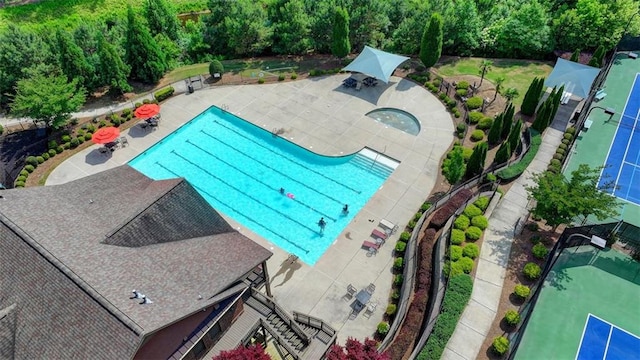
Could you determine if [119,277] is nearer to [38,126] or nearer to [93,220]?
[93,220]

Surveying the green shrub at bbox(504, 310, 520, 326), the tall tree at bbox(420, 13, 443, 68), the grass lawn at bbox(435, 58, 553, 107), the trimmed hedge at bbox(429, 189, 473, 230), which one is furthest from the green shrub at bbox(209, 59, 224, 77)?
the green shrub at bbox(504, 310, 520, 326)

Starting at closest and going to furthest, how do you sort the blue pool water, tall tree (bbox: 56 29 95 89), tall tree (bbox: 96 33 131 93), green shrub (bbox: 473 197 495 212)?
green shrub (bbox: 473 197 495 212) < the blue pool water < tall tree (bbox: 56 29 95 89) < tall tree (bbox: 96 33 131 93)

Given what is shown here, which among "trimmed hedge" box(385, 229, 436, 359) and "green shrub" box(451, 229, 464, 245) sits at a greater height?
"green shrub" box(451, 229, 464, 245)

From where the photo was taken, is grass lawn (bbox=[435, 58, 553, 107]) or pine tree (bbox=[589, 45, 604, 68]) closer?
pine tree (bbox=[589, 45, 604, 68])

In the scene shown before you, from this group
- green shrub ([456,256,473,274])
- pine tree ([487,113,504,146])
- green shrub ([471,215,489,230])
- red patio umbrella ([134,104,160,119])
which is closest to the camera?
green shrub ([456,256,473,274])

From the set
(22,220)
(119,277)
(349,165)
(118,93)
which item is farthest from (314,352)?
(118,93)

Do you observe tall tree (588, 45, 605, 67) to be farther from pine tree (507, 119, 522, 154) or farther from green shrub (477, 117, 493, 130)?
pine tree (507, 119, 522, 154)
